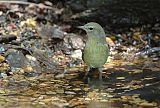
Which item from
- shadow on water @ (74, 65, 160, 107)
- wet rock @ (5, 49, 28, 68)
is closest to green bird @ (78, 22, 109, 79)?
shadow on water @ (74, 65, 160, 107)

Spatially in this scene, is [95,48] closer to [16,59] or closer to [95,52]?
[95,52]

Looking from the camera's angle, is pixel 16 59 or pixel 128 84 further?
pixel 16 59

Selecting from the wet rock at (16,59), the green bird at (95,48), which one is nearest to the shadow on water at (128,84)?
the green bird at (95,48)

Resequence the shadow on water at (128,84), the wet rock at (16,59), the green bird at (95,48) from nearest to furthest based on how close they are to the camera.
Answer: the shadow on water at (128,84) < the green bird at (95,48) < the wet rock at (16,59)

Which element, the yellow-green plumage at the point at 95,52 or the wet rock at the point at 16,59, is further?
the wet rock at the point at 16,59

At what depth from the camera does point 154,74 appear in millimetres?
7023

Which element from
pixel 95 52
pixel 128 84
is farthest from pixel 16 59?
pixel 128 84

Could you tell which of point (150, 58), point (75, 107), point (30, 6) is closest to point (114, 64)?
point (150, 58)

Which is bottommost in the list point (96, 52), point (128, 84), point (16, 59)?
point (128, 84)

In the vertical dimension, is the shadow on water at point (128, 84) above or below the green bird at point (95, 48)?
below

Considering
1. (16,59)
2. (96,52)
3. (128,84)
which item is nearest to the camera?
(128,84)

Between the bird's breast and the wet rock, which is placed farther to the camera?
the wet rock

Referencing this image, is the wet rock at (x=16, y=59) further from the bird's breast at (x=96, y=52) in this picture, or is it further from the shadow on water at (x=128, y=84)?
the bird's breast at (x=96, y=52)

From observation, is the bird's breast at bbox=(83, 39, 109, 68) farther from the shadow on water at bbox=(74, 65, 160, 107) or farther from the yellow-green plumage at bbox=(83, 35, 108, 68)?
the shadow on water at bbox=(74, 65, 160, 107)
